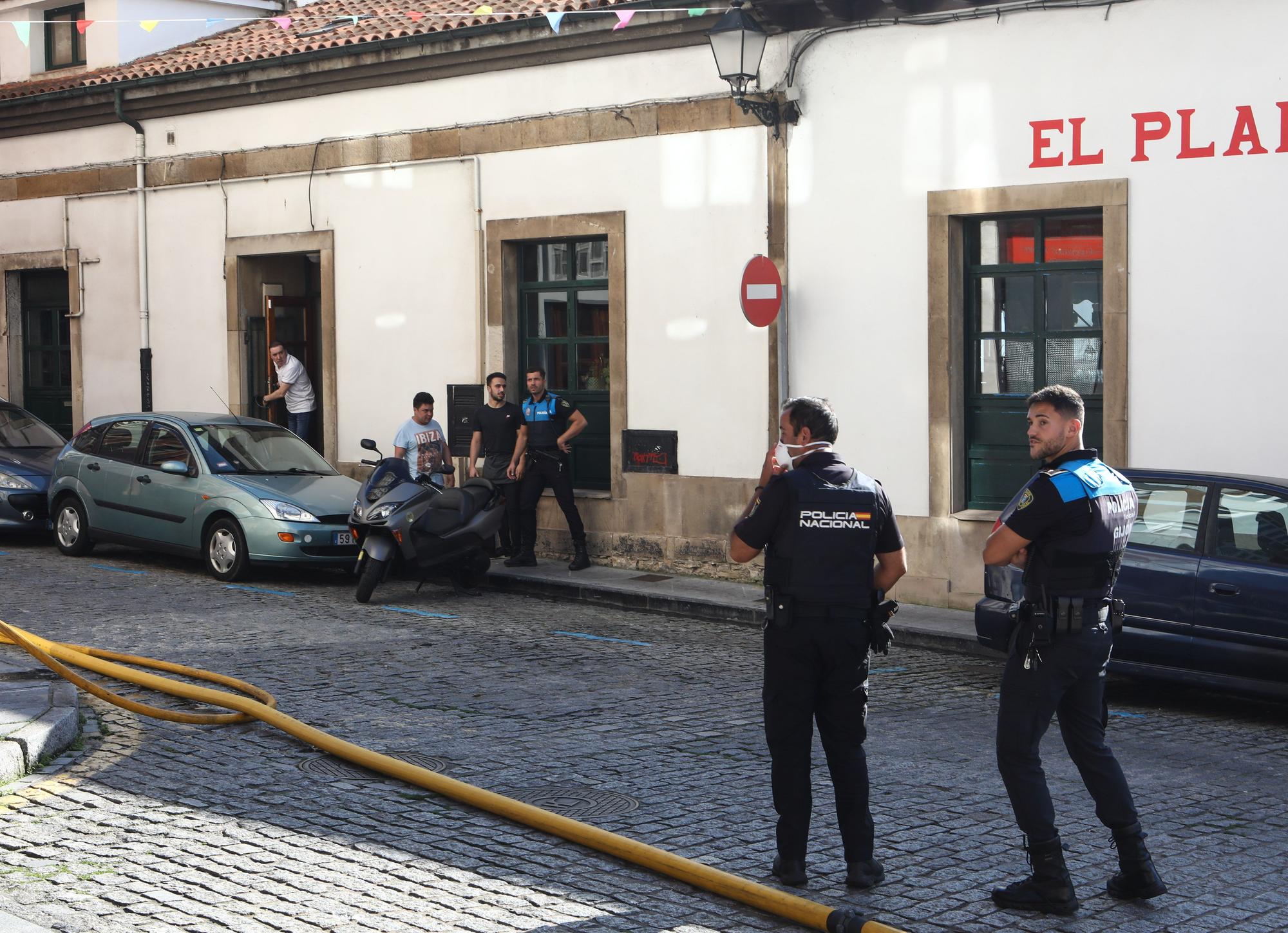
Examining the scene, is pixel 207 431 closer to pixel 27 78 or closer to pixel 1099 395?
pixel 1099 395

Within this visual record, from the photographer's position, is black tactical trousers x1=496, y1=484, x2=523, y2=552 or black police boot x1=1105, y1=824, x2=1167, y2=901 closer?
black police boot x1=1105, y1=824, x2=1167, y2=901

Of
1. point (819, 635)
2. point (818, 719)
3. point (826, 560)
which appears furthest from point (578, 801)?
point (826, 560)

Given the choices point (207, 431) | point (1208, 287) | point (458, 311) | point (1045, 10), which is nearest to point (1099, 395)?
point (1208, 287)

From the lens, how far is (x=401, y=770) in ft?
22.6

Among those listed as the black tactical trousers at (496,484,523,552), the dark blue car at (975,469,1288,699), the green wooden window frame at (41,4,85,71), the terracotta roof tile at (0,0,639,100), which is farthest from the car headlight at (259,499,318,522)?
the green wooden window frame at (41,4,85,71)

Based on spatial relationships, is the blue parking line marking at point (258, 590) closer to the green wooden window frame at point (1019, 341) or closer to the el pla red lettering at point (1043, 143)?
the green wooden window frame at point (1019, 341)

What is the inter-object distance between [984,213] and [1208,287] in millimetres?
1929

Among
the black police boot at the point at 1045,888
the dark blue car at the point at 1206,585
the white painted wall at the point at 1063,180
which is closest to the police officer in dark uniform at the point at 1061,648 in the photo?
the black police boot at the point at 1045,888

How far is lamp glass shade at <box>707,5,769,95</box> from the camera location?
13.2 meters

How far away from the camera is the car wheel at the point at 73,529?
50.3 feet

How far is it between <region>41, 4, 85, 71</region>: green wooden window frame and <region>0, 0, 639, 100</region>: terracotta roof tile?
402 mm

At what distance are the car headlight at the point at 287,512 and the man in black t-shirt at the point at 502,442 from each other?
1.79 m

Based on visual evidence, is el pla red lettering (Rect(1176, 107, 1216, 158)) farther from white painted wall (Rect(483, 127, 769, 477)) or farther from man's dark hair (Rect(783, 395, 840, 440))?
man's dark hair (Rect(783, 395, 840, 440))

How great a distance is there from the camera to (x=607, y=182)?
15.3 meters
